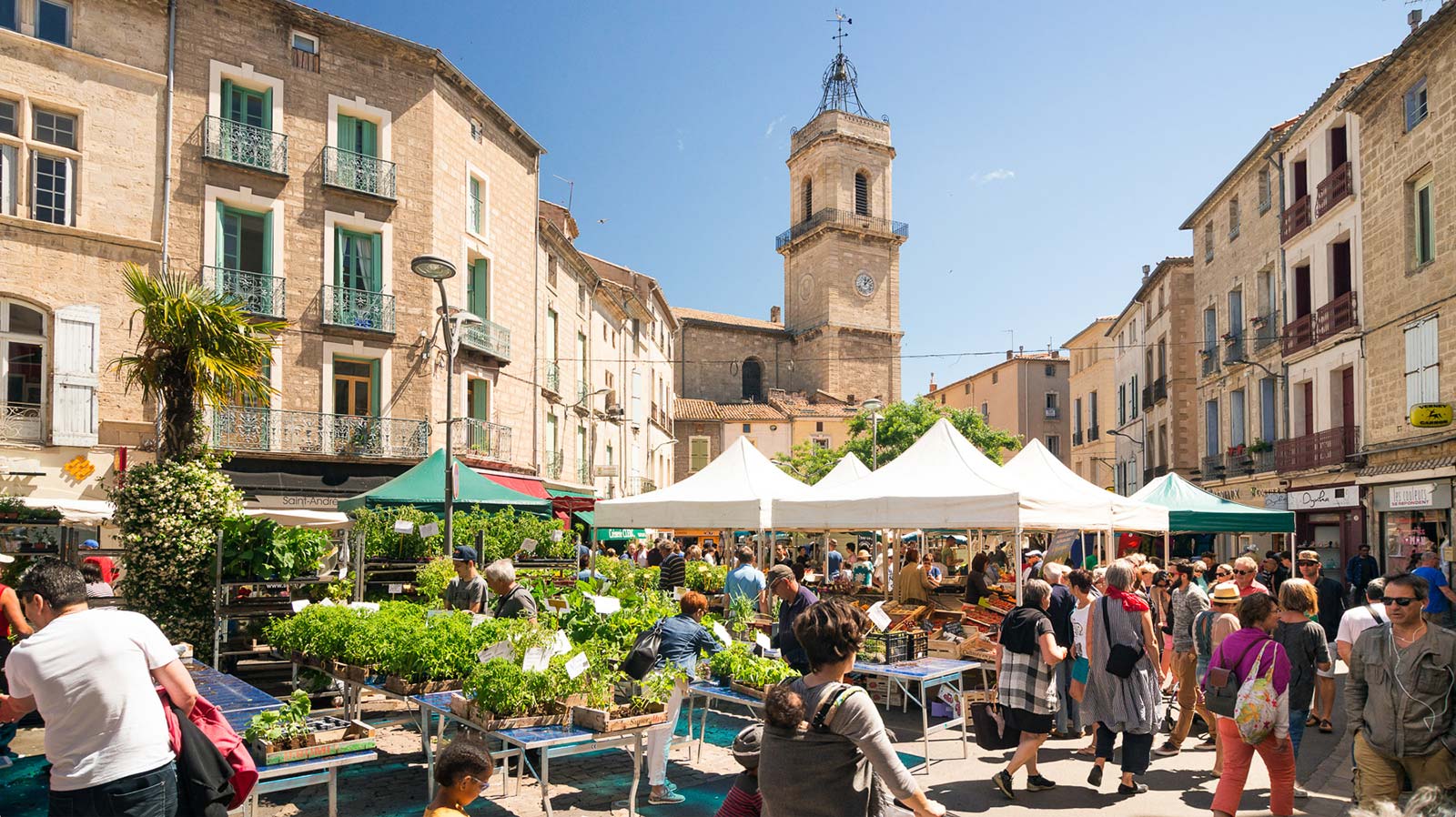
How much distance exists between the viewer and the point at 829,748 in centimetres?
354

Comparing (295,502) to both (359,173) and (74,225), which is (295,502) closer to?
(74,225)

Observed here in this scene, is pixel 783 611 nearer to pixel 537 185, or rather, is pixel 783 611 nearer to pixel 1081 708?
pixel 1081 708

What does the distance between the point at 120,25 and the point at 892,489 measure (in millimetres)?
16513

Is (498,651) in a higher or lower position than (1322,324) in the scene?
lower

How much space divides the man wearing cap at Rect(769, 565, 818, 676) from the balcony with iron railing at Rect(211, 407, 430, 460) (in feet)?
47.6

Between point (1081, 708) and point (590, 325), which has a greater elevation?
point (590, 325)

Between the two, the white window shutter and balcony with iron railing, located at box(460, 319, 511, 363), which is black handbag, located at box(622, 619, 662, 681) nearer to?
the white window shutter

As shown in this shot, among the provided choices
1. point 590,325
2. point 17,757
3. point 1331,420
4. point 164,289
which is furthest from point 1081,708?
point 590,325

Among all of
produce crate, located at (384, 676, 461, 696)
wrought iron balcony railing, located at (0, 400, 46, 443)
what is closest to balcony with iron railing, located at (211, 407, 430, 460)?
wrought iron balcony railing, located at (0, 400, 46, 443)

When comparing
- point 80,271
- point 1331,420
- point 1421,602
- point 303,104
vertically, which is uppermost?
point 303,104

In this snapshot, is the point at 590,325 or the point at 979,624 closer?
the point at 979,624

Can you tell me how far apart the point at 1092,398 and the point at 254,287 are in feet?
130

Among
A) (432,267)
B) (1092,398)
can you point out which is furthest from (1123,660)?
(1092,398)

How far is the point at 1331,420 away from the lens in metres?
21.4
